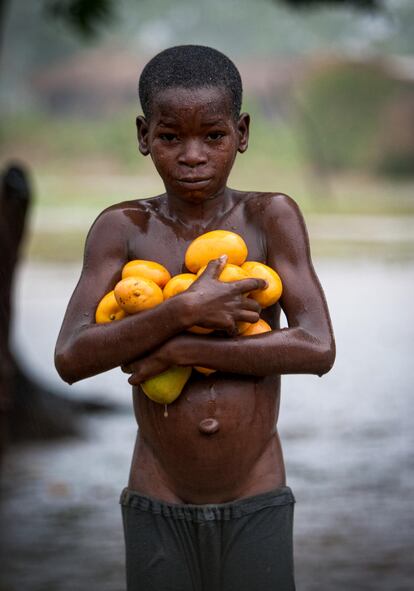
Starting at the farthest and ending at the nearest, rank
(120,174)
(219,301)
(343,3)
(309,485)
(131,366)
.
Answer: (120,174) → (343,3) → (309,485) → (131,366) → (219,301)

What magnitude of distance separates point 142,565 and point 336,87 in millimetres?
23353

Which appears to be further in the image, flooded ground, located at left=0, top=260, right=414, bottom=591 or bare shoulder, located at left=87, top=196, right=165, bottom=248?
flooded ground, located at left=0, top=260, right=414, bottom=591

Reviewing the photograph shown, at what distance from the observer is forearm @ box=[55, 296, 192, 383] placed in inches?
100.0

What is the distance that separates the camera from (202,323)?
99.8 inches

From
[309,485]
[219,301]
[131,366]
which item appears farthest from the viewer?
[309,485]

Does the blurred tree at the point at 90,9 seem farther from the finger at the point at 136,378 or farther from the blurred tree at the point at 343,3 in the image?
the finger at the point at 136,378

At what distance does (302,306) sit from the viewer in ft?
8.93

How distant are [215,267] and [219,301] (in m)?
Answer: 0.09

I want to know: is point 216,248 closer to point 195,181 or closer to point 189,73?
point 195,181

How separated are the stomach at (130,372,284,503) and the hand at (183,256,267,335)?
8.6 inches

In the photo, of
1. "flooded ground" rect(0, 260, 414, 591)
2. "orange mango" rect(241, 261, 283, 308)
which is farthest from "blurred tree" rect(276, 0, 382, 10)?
"orange mango" rect(241, 261, 283, 308)

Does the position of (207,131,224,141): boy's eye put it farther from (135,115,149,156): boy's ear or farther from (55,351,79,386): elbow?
(55,351,79,386): elbow

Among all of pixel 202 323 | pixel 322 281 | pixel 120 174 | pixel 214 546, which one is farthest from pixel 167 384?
pixel 120 174

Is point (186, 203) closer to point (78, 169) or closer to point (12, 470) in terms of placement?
point (12, 470)
